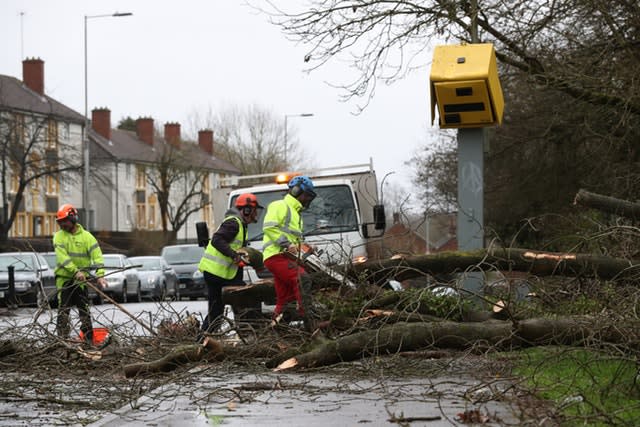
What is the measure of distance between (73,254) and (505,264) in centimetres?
508

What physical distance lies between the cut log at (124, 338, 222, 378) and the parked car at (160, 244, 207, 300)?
24881mm

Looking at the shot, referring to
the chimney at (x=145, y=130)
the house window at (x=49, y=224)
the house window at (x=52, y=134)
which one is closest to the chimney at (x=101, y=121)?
the chimney at (x=145, y=130)

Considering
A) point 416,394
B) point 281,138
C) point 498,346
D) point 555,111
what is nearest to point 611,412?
point 416,394

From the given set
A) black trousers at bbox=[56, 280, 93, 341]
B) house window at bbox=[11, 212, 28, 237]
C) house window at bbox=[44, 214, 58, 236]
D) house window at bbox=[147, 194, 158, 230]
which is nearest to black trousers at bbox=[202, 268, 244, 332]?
black trousers at bbox=[56, 280, 93, 341]

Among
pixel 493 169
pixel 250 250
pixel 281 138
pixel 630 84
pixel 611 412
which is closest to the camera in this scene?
pixel 611 412

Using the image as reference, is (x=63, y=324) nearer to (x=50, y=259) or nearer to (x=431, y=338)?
(x=431, y=338)

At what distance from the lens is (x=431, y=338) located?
9875mm

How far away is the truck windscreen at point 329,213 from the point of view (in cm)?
1711

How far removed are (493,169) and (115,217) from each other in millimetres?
58947

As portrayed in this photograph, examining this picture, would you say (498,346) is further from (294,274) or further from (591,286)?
(294,274)

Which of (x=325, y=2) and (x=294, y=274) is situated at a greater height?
(x=325, y=2)

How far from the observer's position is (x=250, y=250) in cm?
1402

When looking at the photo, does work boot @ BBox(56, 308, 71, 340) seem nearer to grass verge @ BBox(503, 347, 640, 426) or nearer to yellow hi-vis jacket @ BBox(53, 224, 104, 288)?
yellow hi-vis jacket @ BBox(53, 224, 104, 288)

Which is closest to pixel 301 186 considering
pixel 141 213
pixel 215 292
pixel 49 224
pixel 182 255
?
pixel 215 292
